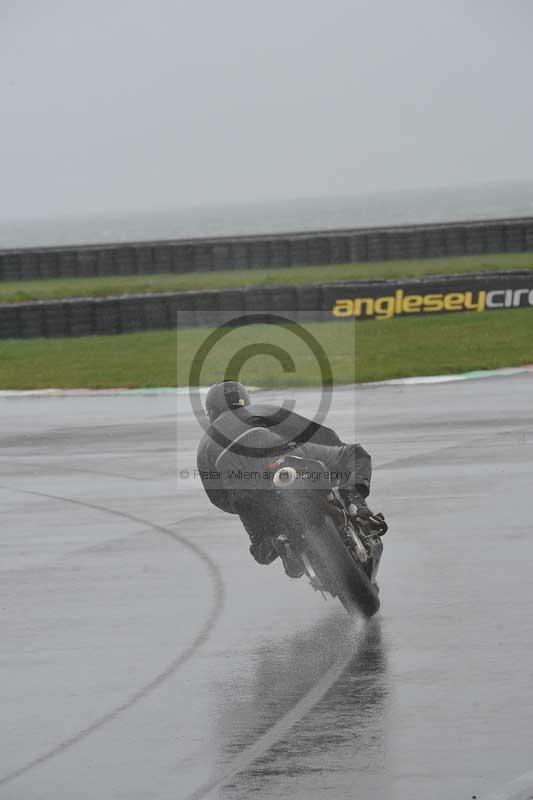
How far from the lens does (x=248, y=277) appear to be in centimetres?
3522

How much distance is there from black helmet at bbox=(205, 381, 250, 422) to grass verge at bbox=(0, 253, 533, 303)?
2266 centimetres

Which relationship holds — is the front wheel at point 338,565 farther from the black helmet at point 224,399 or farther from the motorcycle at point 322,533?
the black helmet at point 224,399

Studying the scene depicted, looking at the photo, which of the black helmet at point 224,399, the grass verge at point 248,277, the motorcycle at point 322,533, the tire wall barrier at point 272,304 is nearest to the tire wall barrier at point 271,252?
the grass verge at point 248,277

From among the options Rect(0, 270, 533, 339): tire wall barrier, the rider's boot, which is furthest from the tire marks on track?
Rect(0, 270, 533, 339): tire wall barrier

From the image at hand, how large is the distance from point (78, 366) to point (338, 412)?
7.39 m

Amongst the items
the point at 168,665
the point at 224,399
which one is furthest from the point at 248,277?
the point at 168,665

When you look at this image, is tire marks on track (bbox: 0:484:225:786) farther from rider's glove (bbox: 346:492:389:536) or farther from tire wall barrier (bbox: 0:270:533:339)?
tire wall barrier (bbox: 0:270:533:339)

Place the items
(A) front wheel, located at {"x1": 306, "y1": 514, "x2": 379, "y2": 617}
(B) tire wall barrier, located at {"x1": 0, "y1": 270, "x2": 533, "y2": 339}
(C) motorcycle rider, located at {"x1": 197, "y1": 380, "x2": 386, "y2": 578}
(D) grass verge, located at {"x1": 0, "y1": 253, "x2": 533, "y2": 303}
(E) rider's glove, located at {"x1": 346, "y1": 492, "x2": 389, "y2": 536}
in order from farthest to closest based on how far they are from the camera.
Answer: (D) grass verge, located at {"x1": 0, "y1": 253, "x2": 533, "y2": 303}
(B) tire wall barrier, located at {"x1": 0, "y1": 270, "x2": 533, "y2": 339}
(E) rider's glove, located at {"x1": 346, "y1": 492, "x2": 389, "y2": 536}
(C) motorcycle rider, located at {"x1": 197, "y1": 380, "x2": 386, "y2": 578}
(A) front wheel, located at {"x1": 306, "y1": 514, "x2": 379, "y2": 617}

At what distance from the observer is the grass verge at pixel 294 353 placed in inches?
824

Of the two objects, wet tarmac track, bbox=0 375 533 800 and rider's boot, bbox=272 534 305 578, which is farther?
rider's boot, bbox=272 534 305 578

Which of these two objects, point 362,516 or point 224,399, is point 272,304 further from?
point 362,516

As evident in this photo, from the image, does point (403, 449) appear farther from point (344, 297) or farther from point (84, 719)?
point (344, 297)

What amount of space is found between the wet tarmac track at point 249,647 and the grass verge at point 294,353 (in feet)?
23.9

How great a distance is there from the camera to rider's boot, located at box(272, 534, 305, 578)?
7.84 meters
